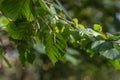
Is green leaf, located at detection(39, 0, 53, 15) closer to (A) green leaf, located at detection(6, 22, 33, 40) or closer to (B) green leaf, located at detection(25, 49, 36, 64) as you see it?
(A) green leaf, located at detection(6, 22, 33, 40)

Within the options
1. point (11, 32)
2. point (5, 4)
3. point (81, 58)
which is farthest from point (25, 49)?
point (81, 58)

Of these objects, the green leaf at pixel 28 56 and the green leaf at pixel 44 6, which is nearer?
the green leaf at pixel 44 6

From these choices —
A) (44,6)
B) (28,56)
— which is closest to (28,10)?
(44,6)

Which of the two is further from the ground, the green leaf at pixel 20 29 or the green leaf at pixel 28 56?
the green leaf at pixel 20 29

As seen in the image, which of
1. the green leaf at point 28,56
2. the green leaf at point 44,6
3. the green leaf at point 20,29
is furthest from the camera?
the green leaf at point 28,56

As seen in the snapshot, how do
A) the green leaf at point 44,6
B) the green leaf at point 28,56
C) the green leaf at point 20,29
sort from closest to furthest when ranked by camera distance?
the green leaf at point 44,6
the green leaf at point 20,29
the green leaf at point 28,56

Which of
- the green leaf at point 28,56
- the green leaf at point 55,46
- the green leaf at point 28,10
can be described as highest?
the green leaf at point 28,10

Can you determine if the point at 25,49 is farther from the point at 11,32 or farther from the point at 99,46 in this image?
the point at 99,46

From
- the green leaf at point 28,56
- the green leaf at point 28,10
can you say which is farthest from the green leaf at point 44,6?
the green leaf at point 28,56

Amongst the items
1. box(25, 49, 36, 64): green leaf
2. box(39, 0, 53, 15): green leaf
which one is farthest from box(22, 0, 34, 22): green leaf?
box(25, 49, 36, 64): green leaf

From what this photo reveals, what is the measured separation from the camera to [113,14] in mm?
4309

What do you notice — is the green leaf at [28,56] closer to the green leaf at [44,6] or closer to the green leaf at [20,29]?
the green leaf at [20,29]

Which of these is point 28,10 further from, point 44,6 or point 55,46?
point 55,46

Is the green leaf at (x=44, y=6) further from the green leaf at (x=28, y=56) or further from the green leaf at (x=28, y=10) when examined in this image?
the green leaf at (x=28, y=56)
